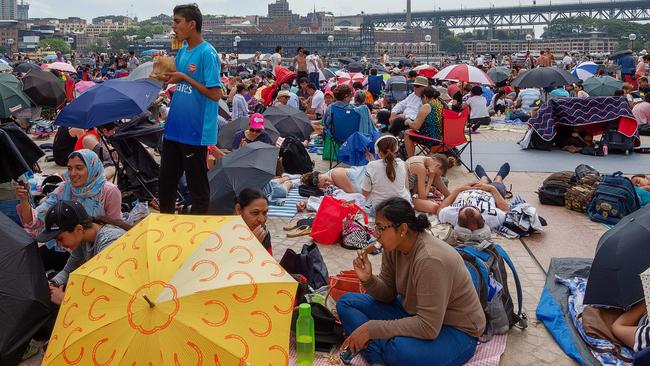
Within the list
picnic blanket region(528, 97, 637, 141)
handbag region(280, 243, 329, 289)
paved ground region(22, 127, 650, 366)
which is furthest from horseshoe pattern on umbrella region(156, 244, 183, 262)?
picnic blanket region(528, 97, 637, 141)

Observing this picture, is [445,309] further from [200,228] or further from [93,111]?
[93,111]

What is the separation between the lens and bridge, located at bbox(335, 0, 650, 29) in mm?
142250

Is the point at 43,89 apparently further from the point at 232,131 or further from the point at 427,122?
the point at 427,122

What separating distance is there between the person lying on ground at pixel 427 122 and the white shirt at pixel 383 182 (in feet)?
8.48

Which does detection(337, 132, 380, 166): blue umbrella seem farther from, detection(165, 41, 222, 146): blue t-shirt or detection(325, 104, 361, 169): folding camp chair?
detection(165, 41, 222, 146): blue t-shirt

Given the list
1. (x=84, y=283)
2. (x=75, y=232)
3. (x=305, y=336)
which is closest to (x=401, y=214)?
(x=305, y=336)

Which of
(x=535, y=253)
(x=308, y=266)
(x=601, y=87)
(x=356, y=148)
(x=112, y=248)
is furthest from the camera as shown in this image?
(x=601, y=87)

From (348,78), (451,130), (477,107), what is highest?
(348,78)

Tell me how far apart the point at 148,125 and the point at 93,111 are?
0.90 meters

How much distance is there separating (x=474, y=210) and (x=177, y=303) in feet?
11.3

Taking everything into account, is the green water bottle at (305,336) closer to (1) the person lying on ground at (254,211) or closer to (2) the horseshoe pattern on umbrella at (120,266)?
(1) the person lying on ground at (254,211)

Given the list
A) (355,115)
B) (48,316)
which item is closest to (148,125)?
(355,115)

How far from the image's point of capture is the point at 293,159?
857 centimetres

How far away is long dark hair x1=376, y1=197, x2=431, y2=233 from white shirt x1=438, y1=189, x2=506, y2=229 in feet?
8.34
